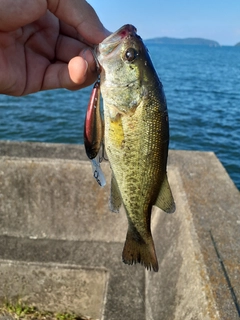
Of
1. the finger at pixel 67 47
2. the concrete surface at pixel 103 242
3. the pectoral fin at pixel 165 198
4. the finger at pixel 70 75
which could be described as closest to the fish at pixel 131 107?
the pectoral fin at pixel 165 198

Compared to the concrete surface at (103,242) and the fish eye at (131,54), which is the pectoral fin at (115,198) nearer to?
the fish eye at (131,54)

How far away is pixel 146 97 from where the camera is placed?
198cm

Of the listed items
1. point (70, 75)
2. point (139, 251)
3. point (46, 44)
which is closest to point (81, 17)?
point (70, 75)

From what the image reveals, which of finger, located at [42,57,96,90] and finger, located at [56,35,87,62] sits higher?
finger, located at [56,35,87,62]

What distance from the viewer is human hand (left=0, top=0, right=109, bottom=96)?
2275 millimetres

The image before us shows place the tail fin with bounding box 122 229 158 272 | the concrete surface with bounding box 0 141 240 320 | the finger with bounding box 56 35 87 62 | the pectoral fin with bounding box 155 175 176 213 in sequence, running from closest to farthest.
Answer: the pectoral fin with bounding box 155 175 176 213 → the tail fin with bounding box 122 229 158 272 → the finger with bounding box 56 35 87 62 → the concrete surface with bounding box 0 141 240 320

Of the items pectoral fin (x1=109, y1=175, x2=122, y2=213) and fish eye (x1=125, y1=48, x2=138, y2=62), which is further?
pectoral fin (x1=109, y1=175, x2=122, y2=213)

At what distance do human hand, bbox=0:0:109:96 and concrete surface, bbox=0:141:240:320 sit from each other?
1.76 metres

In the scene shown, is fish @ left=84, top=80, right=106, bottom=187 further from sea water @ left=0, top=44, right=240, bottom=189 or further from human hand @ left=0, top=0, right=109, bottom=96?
sea water @ left=0, top=44, right=240, bottom=189

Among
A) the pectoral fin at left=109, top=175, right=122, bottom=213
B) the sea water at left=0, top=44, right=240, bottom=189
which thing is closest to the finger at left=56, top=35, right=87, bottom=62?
the pectoral fin at left=109, top=175, right=122, bottom=213

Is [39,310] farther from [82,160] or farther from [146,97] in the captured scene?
[146,97]

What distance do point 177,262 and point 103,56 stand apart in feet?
7.01

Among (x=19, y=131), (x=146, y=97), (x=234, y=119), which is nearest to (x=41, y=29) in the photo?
(x=146, y=97)

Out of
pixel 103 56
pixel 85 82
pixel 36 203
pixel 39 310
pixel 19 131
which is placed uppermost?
pixel 103 56
